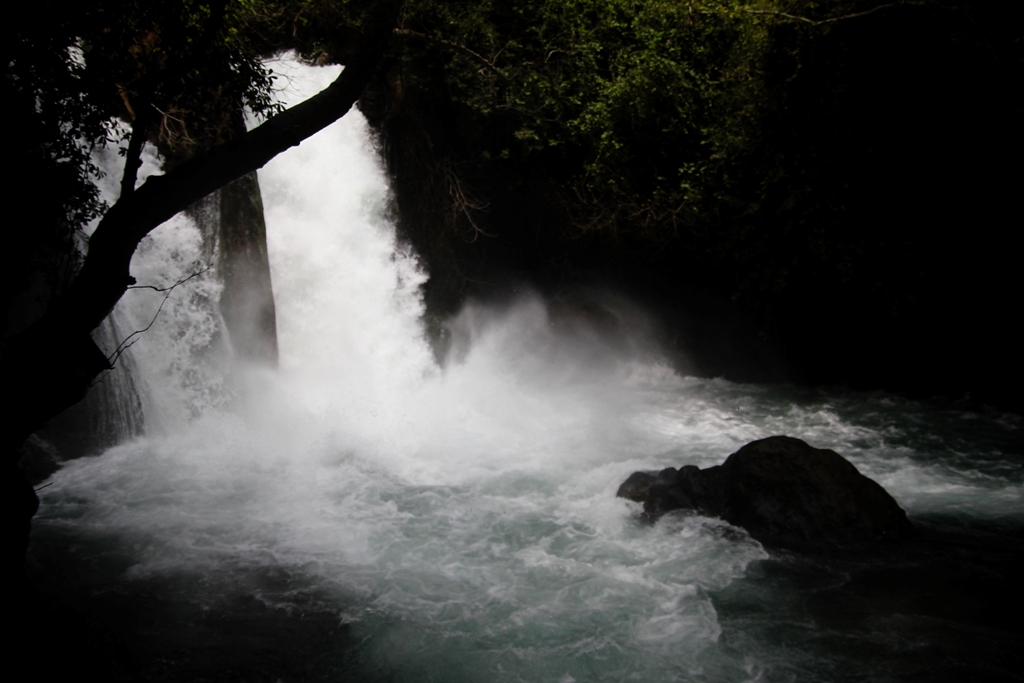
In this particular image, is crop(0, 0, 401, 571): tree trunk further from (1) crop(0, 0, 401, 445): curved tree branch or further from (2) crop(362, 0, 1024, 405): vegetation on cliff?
(2) crop(362, 0, 1024, 405): vegetation on cliff

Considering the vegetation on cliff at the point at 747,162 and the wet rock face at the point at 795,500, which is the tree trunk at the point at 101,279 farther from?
the wet rock face at the point at 795,500

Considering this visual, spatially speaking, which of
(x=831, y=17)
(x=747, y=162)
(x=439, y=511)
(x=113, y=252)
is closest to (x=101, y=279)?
(x=113, y=252)

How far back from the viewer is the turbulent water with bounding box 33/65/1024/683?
471cm

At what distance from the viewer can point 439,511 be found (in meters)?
6.95

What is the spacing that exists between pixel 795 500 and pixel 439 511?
3.40m

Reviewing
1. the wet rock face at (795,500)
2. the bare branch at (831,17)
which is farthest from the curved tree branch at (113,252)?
the bare branch at (831,17)

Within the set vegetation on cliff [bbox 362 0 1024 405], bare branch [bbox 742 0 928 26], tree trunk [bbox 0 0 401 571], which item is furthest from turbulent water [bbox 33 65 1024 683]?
bare branch [bbox 742 0 928 26]

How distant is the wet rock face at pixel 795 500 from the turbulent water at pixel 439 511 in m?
0.25

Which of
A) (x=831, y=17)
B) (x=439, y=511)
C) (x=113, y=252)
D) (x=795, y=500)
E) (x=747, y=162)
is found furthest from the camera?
(x=747, y=162)

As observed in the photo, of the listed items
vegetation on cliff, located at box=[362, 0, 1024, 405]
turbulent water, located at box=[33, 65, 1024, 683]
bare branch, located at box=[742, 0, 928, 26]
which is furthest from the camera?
vegetation on cliff, located at box=[362, 0, 1024, 405]

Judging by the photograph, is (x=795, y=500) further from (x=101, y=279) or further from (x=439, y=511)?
(x=101, y=279)

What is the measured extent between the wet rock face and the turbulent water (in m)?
0.25

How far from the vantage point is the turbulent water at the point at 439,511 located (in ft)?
15.5

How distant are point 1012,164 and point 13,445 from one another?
10.2 metres
